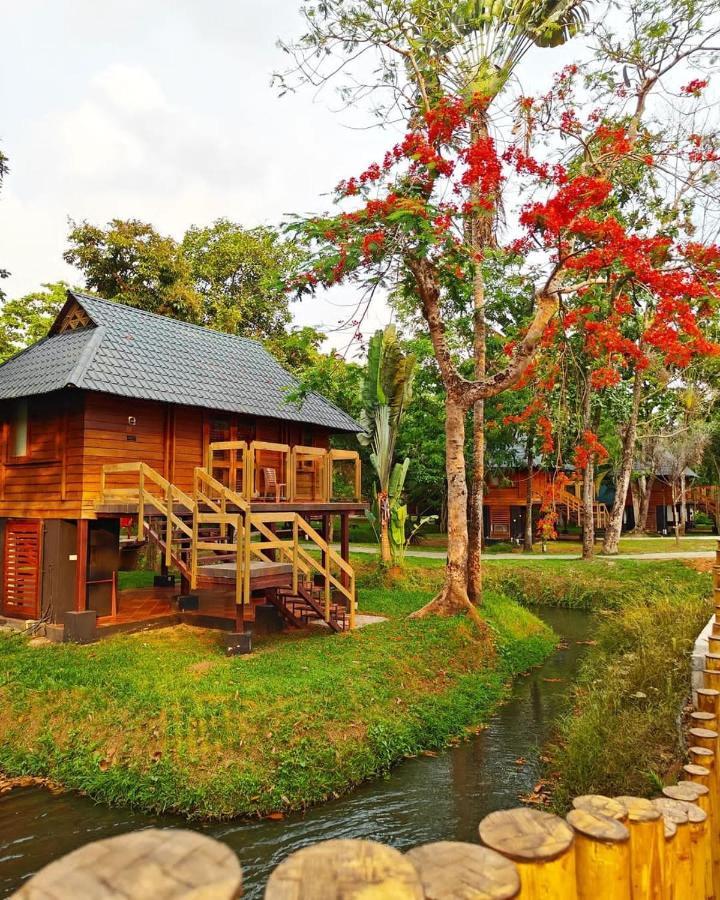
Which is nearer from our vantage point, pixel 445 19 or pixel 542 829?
pixel 542 829

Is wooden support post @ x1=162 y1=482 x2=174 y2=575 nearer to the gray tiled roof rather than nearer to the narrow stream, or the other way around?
the gray tiled roof

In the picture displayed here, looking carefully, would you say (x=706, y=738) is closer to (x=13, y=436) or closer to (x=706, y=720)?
(x=706, y=720)

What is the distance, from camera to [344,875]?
1462 millimetres

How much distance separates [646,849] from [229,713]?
7.02m

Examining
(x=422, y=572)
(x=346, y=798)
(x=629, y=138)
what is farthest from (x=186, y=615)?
(x=629, y=138)

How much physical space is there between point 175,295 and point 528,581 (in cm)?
1729

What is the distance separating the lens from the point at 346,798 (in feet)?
26.0

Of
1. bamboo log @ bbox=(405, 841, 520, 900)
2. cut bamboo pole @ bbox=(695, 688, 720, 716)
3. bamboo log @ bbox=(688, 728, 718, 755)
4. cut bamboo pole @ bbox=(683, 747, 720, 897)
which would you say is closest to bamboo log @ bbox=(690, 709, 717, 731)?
cut bamboo pole @ bbox=(695, 688, 720, 716)

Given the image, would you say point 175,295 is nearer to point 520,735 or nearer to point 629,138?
point 629,138

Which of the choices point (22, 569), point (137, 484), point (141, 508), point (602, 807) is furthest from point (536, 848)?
point (22, 569)

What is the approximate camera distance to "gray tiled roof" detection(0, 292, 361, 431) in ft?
44.7

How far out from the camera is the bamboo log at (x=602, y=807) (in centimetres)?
220

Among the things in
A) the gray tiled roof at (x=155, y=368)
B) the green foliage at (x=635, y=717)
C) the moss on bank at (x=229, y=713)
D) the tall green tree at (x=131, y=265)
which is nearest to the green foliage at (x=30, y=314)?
the tall green tree at (x=131, y=265)

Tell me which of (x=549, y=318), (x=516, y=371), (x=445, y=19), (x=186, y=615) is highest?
(x=445, y=19)
